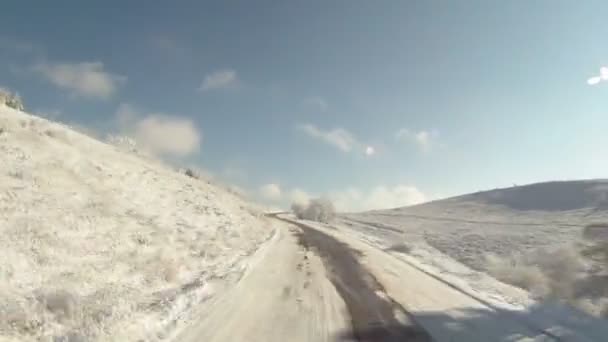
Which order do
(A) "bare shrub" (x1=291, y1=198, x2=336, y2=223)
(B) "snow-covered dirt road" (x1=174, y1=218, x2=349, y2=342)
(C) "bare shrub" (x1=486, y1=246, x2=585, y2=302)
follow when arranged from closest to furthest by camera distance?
(B) "snow-covered dirt road" (x1=174, y1=218, x2=349, y2=342) → (C) "bare shrub" (x1=486, y1=246, x2=585, y2=302) → (A) "bare shrub" (x1=291, y1=198, x2=336, y2=223)

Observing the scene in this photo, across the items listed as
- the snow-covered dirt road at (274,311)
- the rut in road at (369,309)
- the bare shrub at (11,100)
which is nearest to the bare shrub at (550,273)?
the rut in road at (369,309)

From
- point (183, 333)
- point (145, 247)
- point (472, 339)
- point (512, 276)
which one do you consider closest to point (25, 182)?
point (145, 247)

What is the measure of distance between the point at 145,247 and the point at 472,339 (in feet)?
33.8

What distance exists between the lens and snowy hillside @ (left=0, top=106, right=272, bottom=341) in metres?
7.53

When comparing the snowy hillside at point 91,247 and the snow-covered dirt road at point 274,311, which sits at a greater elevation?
the snowy hillside at point 91,247

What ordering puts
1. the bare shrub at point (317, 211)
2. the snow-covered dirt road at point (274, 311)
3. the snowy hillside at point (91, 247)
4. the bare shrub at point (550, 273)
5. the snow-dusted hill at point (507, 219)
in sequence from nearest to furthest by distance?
the snow-covered dirt road at point (274, 311)
the snowy hillside at point (91, 247)
the bare shrub at point (550, 273)
the snow-dusted hill at point (507, 219)
the bare shrub at point (317, 211)

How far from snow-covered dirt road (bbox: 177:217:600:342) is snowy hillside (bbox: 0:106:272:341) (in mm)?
1035

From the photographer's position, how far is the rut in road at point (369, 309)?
702 cm

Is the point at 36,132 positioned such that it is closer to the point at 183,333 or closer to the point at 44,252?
the point at 44,252

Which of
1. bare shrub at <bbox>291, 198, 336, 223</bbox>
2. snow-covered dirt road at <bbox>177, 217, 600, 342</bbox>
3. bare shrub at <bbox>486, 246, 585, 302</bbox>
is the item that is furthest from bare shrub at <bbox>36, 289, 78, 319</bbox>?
bare shrub at <bbox>291, 198, 336, 223</bbox>

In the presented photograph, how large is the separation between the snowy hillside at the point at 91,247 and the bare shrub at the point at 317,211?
38903mm

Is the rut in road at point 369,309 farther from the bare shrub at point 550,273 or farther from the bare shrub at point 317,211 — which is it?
the bare shrub at point 317,211

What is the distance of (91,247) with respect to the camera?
11.5m

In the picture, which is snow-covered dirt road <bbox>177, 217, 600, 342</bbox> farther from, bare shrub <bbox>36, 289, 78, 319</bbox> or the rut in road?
bare shrub <bbox>36, 289, 78, 319</bbox>
